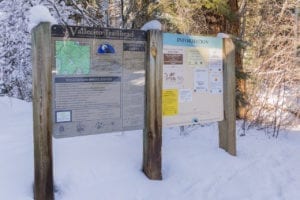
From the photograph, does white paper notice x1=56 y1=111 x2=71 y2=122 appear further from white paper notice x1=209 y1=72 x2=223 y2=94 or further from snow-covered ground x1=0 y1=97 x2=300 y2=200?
white paper notice x1=209 y1=72 x2=223 y2=94

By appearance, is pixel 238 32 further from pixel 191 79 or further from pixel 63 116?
pixel 63 116

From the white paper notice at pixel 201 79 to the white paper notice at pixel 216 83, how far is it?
0.10 m

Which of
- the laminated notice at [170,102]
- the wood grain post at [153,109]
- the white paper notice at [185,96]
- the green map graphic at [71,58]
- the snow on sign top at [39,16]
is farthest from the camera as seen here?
the white paper notice at [185,96]

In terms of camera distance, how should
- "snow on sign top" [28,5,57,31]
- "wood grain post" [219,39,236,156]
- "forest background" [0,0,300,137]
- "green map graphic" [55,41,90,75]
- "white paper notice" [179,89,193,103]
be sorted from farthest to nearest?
"forest background" [0,0,300,137] < "wood grain post" [219,39,236,156] < "white paper notice" [179,89,193,103] < "green map graphic" [55,41,90,75] < "snow on sign top" [28,5,57,31]

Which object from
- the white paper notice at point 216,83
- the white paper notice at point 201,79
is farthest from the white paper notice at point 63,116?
the white paper notice at point 216,83

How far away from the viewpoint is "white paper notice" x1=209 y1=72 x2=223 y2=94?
4914mm

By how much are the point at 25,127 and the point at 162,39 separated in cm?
217

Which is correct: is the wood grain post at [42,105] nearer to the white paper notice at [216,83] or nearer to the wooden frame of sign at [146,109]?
the wooden frame of sign at [146,109]

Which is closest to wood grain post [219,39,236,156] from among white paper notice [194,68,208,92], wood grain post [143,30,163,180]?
white paper notice [194,68,208,92]

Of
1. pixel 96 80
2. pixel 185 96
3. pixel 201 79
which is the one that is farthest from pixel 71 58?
pixel 201 79

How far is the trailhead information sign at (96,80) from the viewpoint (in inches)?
139

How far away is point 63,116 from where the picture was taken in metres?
3.58

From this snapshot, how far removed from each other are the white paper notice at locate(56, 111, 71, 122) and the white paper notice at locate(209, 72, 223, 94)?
1999 mm

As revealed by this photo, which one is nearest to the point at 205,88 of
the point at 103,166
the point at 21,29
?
the point at 103,166
